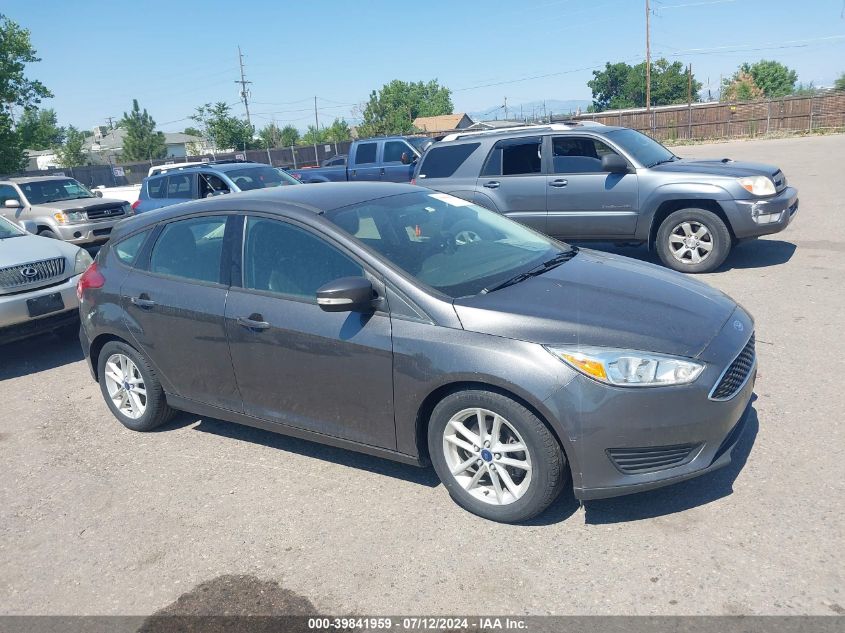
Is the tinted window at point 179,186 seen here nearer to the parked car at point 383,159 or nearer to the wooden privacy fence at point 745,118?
the parked car at point 383,159

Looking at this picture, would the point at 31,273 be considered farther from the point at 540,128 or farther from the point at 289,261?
the point at 540,128

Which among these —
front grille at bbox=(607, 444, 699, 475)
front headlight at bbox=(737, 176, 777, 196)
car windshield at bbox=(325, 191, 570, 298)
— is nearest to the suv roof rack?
front headlight at bbox=(737, 176, 777, 196)

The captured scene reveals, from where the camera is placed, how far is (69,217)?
43.4ft

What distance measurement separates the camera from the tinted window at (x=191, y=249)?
447 cm

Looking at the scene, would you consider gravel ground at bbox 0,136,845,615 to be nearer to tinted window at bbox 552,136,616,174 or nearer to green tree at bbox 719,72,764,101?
tinted window at bbox 552,136,616,174

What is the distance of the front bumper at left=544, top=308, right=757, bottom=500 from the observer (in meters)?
3.17

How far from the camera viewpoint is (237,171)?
42.1 feet

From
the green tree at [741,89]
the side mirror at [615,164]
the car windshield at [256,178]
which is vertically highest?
the green tree at [741,89]

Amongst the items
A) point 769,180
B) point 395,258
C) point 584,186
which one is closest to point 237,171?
point 584,186

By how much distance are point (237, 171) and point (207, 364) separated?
9.11 metres

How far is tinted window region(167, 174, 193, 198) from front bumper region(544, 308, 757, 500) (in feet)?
37.0

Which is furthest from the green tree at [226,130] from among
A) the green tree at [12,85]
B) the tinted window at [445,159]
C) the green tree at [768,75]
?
the green tree at [768,75]

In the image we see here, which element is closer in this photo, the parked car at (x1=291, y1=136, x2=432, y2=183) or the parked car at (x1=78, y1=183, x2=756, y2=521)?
the parked car at (x1=78, y1=183, x2=756, y2=521)

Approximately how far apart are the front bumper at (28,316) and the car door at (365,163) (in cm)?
1051
